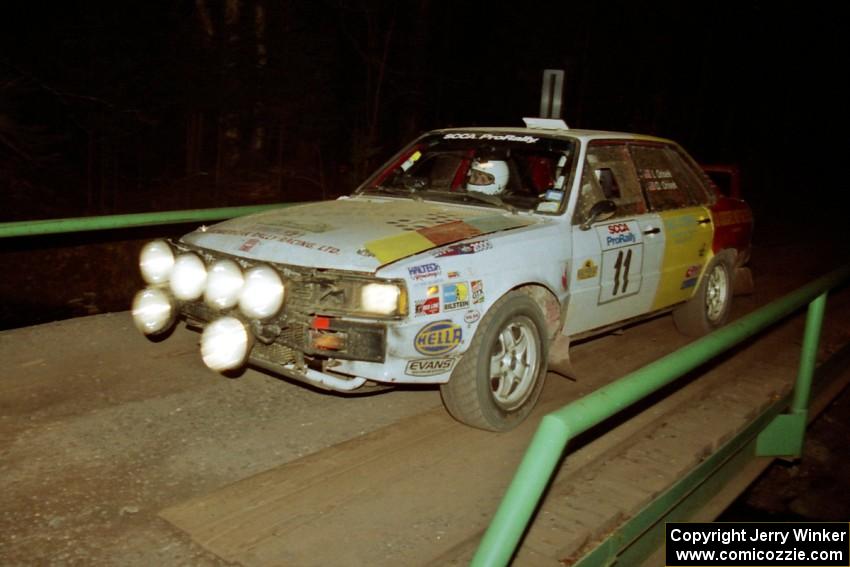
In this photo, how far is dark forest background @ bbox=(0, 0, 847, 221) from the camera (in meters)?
12.8

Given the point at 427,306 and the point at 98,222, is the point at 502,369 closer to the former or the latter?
the point at 427,306

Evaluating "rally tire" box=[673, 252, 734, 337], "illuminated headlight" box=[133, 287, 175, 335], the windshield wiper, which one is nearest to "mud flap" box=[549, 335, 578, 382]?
the windshield wiper

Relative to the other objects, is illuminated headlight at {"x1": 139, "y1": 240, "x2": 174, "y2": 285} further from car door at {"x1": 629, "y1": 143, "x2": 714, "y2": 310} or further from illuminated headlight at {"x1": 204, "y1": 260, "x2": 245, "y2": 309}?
car door at {"x1": 629, "y1": 143, "x2": 714, "y2": 310}

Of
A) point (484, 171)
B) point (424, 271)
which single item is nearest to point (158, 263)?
point (424, 271)

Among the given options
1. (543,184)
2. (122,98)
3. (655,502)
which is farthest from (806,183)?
(655,502)

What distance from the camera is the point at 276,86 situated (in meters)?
15.6

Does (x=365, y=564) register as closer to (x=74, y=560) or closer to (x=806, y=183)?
(x=74, y=560)

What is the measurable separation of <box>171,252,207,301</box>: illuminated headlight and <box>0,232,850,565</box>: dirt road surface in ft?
2.32

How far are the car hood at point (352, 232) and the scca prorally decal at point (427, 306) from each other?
0.87 feet

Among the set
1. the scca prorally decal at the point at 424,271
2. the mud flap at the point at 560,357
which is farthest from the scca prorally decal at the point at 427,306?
the mud flap at the point at 560,357

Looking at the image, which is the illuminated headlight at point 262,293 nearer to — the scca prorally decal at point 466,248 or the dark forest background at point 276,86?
the scca prorally decal at point 466,248

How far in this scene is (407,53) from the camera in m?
18.0

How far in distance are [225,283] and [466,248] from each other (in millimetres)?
1315

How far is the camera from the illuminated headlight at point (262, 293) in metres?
3.94
